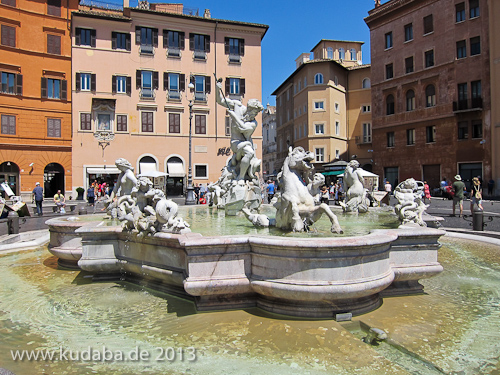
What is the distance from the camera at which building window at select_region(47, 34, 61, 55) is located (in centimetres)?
3234

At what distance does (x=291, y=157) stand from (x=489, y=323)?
3.02 meters

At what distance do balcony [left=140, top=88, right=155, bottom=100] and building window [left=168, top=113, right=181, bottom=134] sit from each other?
88.6 inches

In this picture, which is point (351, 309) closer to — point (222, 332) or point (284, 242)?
point (284, 242)

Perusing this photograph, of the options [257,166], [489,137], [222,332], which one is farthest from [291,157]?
[489,137]

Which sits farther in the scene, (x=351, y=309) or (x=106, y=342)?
(x=351, y=309)

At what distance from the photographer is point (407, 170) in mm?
32719

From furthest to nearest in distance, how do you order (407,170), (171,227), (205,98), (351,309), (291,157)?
(205,98) < (407,170) < (291,157) < (171,227) < (351,309)

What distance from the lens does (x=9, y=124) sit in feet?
100

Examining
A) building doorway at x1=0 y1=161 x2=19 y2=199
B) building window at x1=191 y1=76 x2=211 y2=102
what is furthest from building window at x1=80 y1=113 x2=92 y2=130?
building window at x1=191 y1=76 x2=211 y2=102

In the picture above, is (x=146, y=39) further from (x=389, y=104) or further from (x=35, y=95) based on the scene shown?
(x=389, y=104)

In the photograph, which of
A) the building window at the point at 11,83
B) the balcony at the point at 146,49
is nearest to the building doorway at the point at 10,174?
the building window at the point at 11,83

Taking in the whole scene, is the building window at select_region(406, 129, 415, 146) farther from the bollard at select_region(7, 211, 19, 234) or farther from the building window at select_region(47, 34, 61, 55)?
the building window at select_region(47, 34, 61, 55)

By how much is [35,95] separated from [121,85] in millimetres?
7046

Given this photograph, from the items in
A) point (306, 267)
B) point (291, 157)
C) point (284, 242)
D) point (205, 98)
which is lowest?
point (306, 267)
